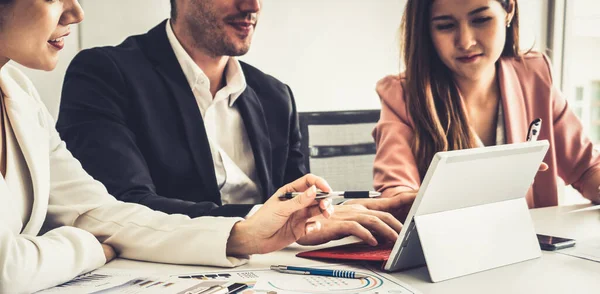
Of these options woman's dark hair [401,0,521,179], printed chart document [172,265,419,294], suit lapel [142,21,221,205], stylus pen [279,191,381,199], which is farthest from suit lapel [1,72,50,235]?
woman's dark hair [401,0,521,179]

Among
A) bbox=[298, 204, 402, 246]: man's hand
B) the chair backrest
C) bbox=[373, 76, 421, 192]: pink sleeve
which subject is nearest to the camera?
bbox=[298, 204, 402, 246]: man's hand

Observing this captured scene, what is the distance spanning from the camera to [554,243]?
1077 millimetres

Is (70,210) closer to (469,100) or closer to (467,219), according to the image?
(467,219)

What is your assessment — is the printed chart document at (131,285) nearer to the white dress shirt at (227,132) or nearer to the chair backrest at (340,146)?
the white dress shirt at (227,132)

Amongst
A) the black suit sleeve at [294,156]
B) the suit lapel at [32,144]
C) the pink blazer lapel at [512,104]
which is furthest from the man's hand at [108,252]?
the pink blazer lapel at [512,104]

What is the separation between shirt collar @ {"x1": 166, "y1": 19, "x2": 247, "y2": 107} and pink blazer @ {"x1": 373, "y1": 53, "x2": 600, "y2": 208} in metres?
0.43

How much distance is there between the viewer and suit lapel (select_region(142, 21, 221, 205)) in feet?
5.07

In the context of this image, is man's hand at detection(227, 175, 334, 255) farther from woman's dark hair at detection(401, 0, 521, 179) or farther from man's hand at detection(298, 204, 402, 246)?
woman's dark hair at detection(401, 0, 521, 179)

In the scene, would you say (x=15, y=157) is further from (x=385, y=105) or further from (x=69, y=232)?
(x=385, y=105)

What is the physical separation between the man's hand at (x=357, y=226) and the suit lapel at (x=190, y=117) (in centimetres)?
50

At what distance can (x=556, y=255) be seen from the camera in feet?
3.39

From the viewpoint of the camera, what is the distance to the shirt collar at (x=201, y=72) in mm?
1659

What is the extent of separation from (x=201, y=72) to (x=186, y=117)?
170 mm

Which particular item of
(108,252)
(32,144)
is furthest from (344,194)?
(32,144)
